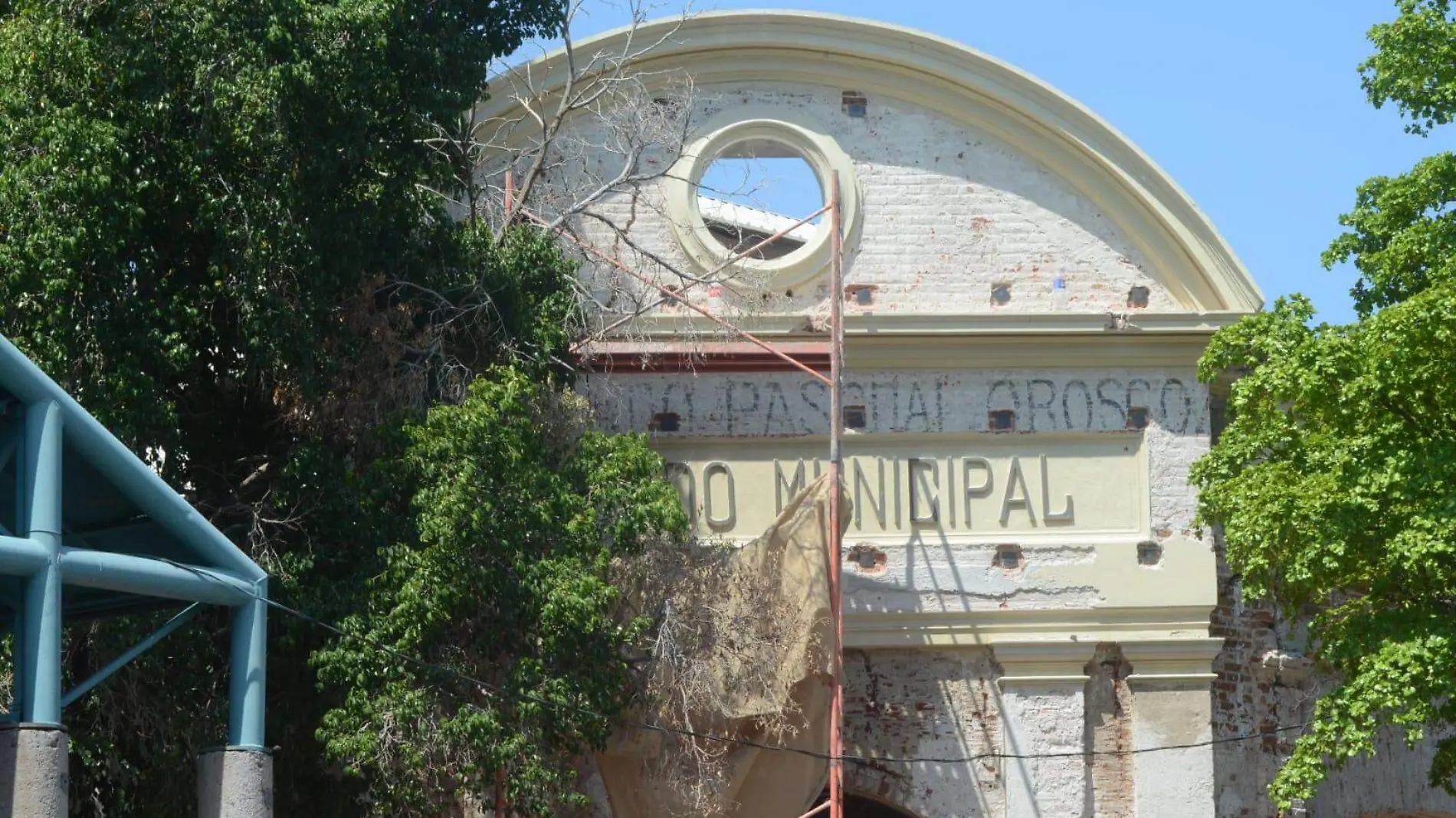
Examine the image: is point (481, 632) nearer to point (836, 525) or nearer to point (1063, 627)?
point (836, 525)

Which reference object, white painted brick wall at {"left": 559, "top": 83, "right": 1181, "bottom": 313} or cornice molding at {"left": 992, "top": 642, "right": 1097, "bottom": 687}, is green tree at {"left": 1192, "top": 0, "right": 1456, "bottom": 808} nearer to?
cornice molding at {"left": 992, "top": 642, "right": 1097, "bottom": 687}

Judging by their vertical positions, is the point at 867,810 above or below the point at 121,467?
below

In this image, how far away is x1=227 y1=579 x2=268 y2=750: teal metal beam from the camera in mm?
10625

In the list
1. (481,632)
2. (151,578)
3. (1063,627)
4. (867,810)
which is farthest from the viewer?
(867,810)

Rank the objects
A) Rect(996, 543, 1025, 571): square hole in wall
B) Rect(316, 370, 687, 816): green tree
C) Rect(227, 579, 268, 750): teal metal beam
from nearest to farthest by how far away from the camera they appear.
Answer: Rect(227, 579, 268, 750): teal metal beam < Rect(316, 370, 687, 816): green tree < Rect(996, 543, 1025, 571): square hole in wall

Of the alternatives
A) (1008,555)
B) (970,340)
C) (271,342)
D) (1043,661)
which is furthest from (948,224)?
(271,342)

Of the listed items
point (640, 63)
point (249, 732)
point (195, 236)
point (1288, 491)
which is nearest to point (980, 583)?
point (1288, 491)

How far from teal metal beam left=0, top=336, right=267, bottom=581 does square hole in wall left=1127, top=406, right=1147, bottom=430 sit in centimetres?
952

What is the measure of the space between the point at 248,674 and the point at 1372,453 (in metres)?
7.70

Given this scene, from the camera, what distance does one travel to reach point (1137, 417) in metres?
18.5

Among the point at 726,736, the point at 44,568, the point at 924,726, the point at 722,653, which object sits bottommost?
the point at 726,736

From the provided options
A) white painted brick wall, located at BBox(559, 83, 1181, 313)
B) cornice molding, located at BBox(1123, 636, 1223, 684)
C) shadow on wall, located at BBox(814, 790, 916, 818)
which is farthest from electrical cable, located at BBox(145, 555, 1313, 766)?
white painted brick wall, located at BBox(559, 83, 1181, 313)

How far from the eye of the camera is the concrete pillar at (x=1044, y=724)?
1789 centimetres

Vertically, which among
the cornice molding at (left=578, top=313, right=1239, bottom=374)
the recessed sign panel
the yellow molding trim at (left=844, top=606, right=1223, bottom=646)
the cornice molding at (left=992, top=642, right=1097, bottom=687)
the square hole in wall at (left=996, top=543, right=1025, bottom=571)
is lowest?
the cornice molding at (left=992, top=642, right=1097, bottom=687)
